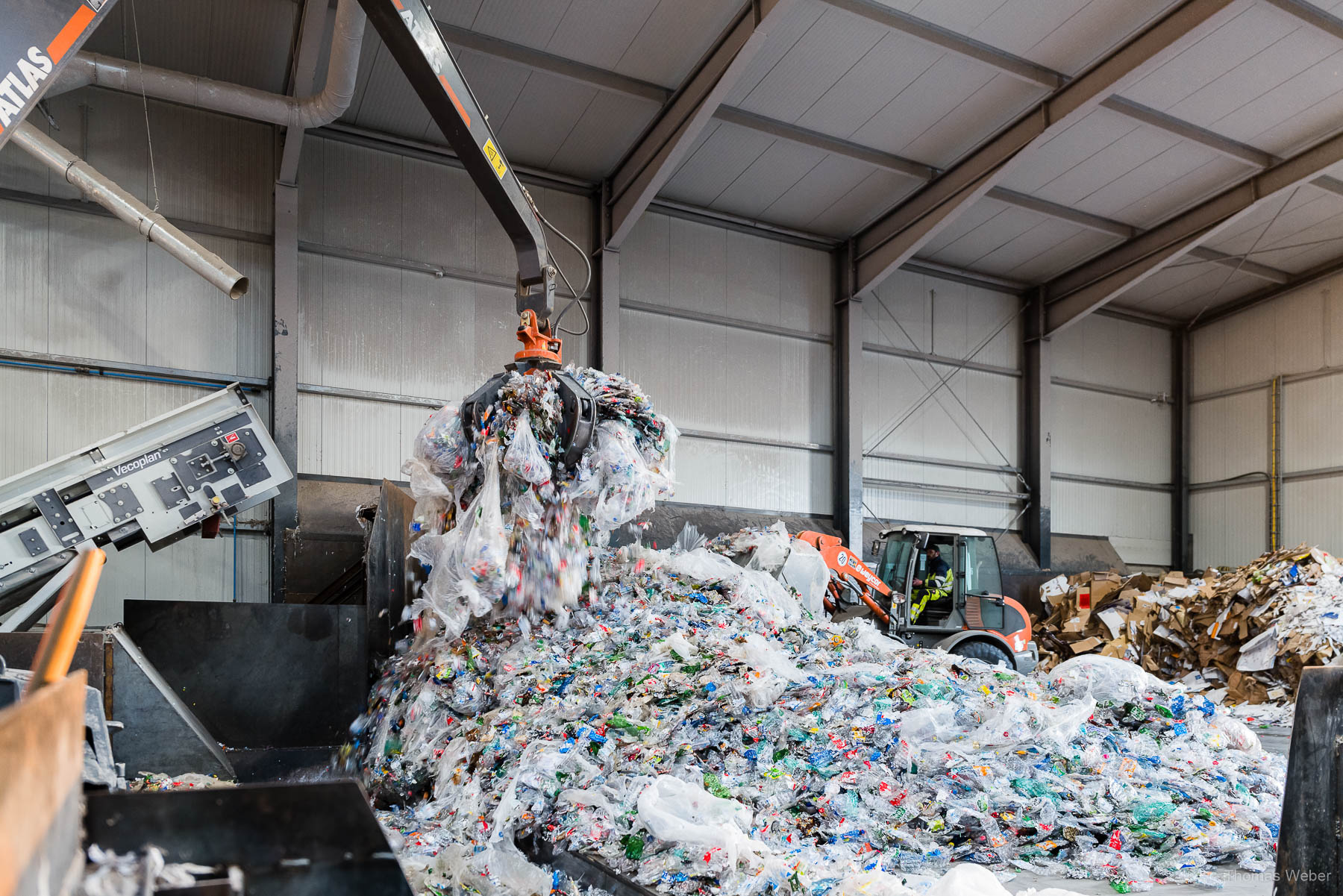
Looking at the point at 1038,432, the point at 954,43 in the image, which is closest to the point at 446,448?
the point at 954,43

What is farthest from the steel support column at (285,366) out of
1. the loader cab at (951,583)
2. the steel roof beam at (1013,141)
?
the steel roof beam at (1013,141)

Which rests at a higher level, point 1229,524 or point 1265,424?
point 1265,424

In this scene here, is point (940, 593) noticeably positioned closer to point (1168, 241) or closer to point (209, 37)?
point (1168, 241)

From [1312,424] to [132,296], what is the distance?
1540cm

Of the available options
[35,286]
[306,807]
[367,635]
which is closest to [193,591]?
[35,286]

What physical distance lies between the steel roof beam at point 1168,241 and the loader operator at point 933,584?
20.5 ft

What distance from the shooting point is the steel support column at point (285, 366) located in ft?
28.0

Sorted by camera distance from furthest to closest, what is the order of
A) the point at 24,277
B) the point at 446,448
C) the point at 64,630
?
1. the point at 24,277
2. the point at 446,448
3. the point at 64,630

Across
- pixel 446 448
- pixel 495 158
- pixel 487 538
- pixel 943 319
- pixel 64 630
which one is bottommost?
pixel 487 538

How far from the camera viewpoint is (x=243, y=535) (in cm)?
854

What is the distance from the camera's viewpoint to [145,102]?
8539 mm

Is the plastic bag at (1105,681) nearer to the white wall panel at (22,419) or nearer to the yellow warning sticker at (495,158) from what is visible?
the yellow warning sticker at (495,158)

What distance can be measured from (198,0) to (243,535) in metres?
4.66

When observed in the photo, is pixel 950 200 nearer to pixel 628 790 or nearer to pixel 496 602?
pixel 496 602
